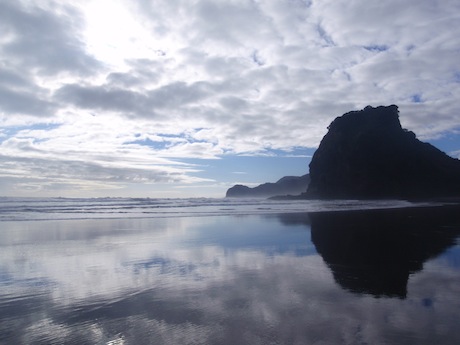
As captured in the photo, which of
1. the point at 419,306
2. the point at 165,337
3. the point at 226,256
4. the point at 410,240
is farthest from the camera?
the point at 410,240

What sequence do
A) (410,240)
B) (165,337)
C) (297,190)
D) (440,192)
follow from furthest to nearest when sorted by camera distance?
(297,190), (440,192), (410,240), (165,337)

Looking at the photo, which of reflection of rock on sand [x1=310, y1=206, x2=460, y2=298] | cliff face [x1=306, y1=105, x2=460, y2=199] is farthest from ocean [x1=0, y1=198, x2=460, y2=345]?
cliff face [x1=306, y1=105, x2=460, y2=199]

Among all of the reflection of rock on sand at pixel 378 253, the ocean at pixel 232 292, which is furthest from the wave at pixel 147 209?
the ocean at pixel 232 292

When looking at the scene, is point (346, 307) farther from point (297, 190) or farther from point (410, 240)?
point (297, 190)

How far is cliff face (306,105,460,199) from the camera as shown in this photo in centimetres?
9225

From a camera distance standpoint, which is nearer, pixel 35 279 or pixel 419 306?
pixel 419 306

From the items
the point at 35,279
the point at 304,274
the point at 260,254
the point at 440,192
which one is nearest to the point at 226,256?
the point at 260,254

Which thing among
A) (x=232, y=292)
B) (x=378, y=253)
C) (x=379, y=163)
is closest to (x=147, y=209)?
(x=378, y=253)

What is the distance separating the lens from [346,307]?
24.9 feet

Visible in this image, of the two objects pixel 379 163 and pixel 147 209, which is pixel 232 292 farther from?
pixel 379 163

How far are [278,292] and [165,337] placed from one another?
3.47 m

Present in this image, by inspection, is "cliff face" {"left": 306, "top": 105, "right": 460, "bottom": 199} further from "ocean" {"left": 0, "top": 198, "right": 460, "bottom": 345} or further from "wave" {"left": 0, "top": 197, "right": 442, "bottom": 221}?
"ocean" {"left": 0, "top": 198, "right": 460, "bottom": 345}

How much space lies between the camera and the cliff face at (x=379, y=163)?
92.2m

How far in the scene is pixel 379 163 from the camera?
313 ft
